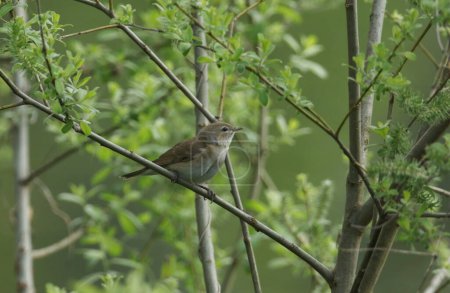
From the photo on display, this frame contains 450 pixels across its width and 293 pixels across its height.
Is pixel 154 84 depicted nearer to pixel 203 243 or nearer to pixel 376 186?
pixel 203 243

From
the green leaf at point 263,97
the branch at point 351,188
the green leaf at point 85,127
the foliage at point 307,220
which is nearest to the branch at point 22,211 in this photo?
the foliage at point 307,220

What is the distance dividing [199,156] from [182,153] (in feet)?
0.45

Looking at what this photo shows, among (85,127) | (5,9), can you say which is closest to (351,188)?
(85,127)

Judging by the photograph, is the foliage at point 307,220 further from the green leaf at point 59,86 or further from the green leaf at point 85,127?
the green leaf at point 59,86

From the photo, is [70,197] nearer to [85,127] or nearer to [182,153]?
[182,153]

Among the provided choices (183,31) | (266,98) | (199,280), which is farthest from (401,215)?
(199,280)

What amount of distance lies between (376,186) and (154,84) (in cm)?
324

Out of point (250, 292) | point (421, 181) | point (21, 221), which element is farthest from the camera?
point (250, 292)

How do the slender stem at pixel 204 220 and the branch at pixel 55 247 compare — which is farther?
the branch at pixel 55 247

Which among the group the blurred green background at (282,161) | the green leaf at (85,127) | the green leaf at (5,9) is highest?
the green leaf at (5,9)

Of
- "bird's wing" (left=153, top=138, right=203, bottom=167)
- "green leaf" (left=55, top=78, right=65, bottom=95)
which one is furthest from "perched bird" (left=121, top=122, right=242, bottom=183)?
"green leaf" (left=55, top=78, right=65, bottom=95)

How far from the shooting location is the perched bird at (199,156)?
4.73 meters

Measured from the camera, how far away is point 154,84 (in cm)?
577

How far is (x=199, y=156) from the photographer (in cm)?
489
